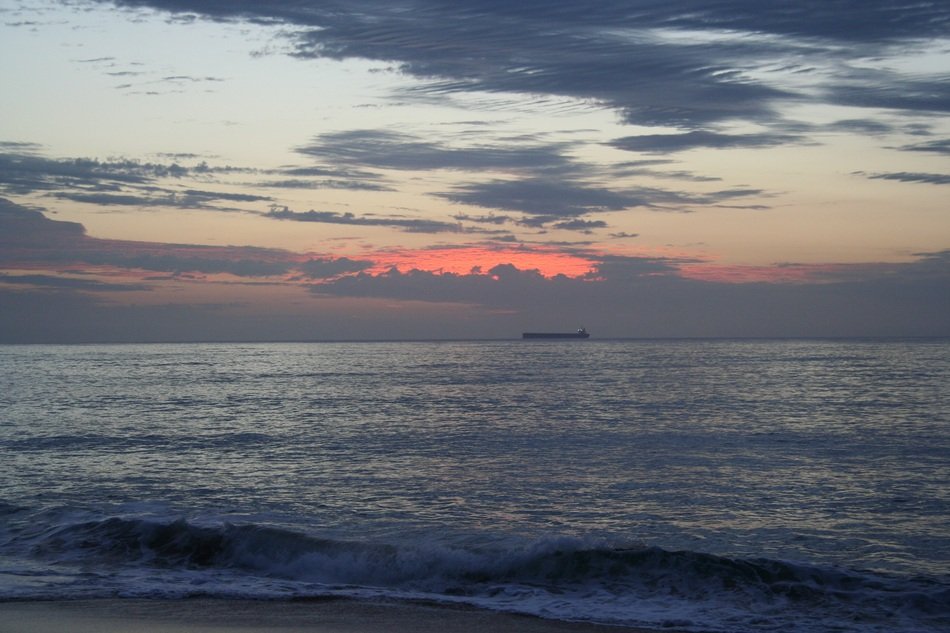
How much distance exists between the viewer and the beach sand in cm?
1209

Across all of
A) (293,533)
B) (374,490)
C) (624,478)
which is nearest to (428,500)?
(374,490)

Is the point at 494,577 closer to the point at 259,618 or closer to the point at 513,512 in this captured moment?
the point at 513,512

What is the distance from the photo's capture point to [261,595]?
46.8ft

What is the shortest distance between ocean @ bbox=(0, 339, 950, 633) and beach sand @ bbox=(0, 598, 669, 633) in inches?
21.2

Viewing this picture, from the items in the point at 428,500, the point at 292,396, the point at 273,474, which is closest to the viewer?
the point at 428,500

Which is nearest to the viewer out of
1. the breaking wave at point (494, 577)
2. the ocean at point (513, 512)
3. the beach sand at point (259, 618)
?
the beach sand at point (259, 618)

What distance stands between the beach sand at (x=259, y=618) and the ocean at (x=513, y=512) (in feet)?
1.77

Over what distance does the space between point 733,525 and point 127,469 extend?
729 inches

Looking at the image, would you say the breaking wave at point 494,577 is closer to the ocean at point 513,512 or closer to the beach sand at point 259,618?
the ocean at point 513,512

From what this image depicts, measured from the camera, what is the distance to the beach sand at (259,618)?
476 inches

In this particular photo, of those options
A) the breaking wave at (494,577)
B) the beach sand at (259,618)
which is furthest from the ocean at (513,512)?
the beach sand at (259,618)

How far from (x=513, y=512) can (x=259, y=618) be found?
811cm

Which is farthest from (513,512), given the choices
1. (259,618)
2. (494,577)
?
(259,618)

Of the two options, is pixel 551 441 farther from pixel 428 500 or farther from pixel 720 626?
pixel 720 626
